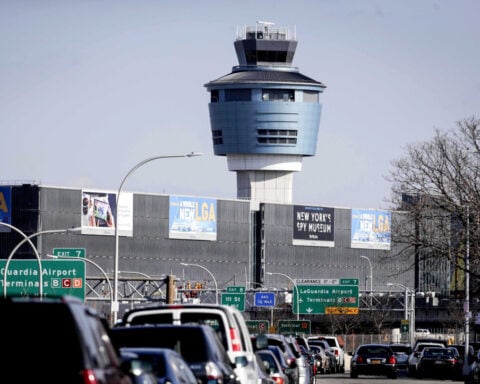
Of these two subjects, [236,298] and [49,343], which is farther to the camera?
[236,298]

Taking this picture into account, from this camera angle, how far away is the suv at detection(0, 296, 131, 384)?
10.1 m

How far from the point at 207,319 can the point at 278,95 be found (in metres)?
160

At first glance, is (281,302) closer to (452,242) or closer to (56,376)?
(452,242)

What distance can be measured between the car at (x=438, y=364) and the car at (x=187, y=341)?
40942mm

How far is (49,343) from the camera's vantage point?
10305 mm

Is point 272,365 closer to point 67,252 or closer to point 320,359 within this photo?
point 320,359

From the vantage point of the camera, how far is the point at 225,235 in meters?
161

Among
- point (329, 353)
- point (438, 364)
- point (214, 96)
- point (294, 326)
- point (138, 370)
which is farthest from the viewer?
point (214, 96)

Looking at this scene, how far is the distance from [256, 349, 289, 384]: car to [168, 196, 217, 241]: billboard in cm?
12858

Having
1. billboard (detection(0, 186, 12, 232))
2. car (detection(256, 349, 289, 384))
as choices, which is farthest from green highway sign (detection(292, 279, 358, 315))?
car (detection(256, 349, 289, 384))

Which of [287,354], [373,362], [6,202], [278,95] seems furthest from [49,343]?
[278,95]

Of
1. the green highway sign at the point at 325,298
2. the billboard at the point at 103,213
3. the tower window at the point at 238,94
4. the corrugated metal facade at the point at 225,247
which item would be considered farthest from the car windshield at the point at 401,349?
the tower window at the point at 238,94

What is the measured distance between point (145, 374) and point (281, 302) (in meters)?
127

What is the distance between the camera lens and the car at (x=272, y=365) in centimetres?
2598
